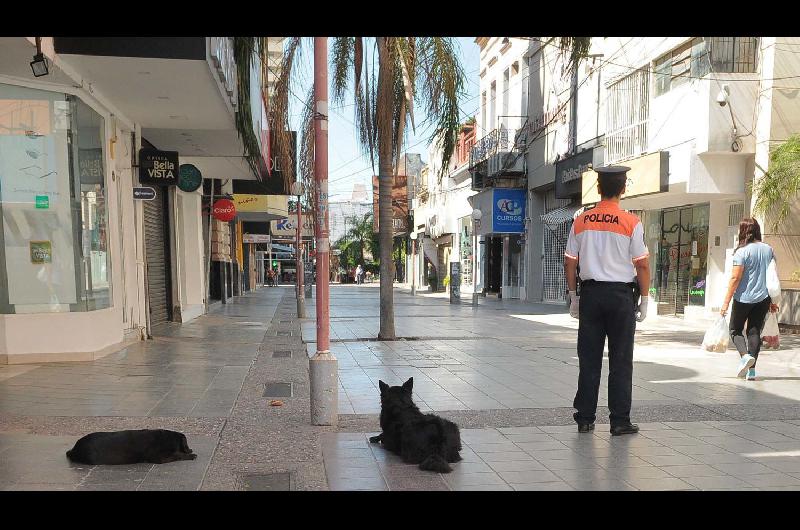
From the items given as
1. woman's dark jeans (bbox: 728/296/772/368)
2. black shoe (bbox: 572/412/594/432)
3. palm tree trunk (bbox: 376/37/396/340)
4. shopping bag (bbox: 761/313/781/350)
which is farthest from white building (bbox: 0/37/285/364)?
shopping bag (bbox: 761/313/781/350)

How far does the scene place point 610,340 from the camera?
4.63m

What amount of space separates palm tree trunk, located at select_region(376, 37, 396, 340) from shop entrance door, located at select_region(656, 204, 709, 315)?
28.2ft

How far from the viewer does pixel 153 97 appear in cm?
860

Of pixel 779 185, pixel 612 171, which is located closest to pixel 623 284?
pixel 612 171

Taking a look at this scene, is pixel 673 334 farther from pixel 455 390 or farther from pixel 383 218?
pixel 455 390

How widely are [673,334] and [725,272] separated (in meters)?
2.52

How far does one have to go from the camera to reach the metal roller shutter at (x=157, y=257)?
11.8m

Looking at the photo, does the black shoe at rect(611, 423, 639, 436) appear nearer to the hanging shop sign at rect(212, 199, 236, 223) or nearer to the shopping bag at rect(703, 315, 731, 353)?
the shopping bag at rect(703, 315, 731, 353)

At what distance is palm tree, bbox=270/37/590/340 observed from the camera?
9.36 m

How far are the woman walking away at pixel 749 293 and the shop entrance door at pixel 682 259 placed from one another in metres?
8.10

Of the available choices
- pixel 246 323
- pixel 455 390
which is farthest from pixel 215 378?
pixel 246 323

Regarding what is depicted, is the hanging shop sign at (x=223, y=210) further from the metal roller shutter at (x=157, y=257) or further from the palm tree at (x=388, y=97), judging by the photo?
the palm tree at (x=388, y=97)

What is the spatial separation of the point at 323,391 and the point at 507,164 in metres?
20.4

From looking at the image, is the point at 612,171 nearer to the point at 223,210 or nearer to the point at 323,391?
the point at 323,391
